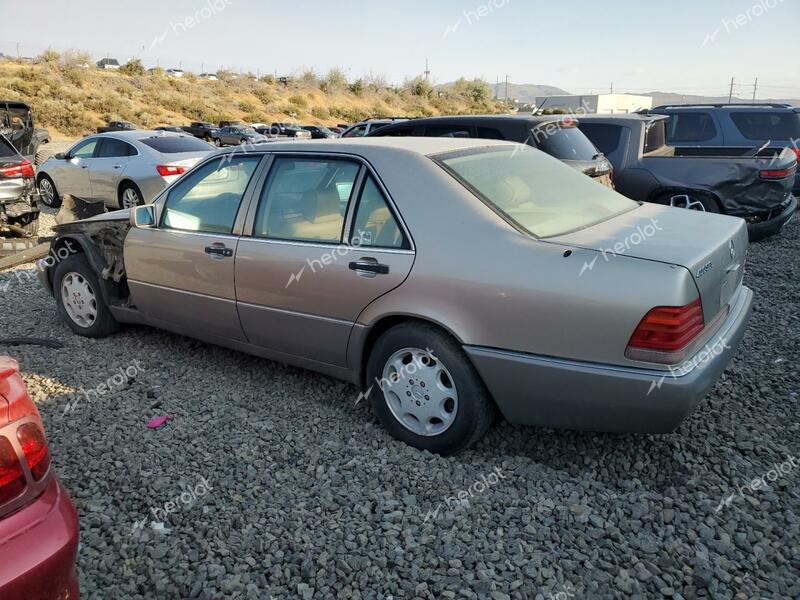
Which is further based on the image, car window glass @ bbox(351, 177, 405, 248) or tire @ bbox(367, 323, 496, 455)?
car window glass @ bbox(351, 177, 405, 248)

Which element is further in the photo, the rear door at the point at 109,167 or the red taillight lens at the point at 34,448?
the rear door at the point at 109,167

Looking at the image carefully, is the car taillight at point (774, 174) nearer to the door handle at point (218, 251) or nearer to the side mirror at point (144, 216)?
the door handle at point (218, 251)

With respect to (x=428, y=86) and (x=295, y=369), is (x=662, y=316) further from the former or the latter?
(x=428, y=86)

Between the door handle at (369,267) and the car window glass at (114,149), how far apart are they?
328 inches

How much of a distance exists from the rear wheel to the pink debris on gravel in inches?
283

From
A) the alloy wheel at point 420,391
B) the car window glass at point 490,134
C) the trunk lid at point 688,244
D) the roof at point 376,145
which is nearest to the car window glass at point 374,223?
the roof at point 376,145

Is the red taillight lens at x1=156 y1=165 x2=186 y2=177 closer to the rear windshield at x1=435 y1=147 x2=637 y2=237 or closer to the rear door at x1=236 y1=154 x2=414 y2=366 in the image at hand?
the rear door at x1=236 y1=154 x2=414 y2=366

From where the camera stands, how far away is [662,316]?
8.30ft

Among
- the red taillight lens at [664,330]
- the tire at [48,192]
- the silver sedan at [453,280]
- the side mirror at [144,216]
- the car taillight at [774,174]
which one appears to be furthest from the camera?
the tire at [48,192]

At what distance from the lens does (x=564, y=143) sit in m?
7.11

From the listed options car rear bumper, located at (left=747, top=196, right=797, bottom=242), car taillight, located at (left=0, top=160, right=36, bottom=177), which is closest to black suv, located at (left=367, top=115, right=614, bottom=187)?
car rear bumper, located at (left=747, top=196, right=797, bottom=242)

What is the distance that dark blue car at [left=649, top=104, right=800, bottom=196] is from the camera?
9977 millimetres

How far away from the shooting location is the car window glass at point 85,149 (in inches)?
429

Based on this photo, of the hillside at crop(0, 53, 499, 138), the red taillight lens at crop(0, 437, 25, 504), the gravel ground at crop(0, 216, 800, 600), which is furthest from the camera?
the hillside at crop(0, 53, 499, 138)
